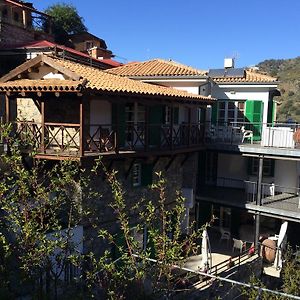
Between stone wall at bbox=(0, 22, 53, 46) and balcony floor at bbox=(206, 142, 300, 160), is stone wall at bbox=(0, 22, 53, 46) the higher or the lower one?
the higher one

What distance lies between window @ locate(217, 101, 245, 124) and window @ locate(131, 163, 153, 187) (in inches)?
281

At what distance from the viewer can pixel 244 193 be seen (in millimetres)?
20297

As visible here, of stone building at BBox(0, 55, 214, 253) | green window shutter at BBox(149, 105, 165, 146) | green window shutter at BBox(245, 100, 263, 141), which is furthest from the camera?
green window shutter at BBox(245, 100, 263, 141)

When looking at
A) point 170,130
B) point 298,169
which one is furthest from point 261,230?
point 170,130

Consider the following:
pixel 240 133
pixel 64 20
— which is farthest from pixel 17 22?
pixel 240 133

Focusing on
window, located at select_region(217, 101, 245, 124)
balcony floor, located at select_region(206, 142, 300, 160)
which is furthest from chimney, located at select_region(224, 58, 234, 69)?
balcony floor, located at select_region(206, 142, 300, 160)

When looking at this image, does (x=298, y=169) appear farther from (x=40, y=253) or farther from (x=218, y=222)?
(x=40, y=253)

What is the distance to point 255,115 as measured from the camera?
68.1 ft

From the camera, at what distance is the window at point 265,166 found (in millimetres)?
20330

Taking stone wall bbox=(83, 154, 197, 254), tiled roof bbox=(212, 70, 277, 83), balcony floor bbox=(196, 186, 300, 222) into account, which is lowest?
balcony floor bbox=(196, 186, 300, 222)

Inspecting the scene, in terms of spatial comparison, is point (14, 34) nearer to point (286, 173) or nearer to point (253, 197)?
point (253, 197)

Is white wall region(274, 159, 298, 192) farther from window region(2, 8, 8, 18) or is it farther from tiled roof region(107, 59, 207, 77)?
window region(2, 8, 8, 18)

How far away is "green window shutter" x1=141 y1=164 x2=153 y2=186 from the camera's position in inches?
617

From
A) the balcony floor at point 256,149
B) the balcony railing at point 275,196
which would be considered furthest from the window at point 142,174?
the balcony railing at point 275,196
